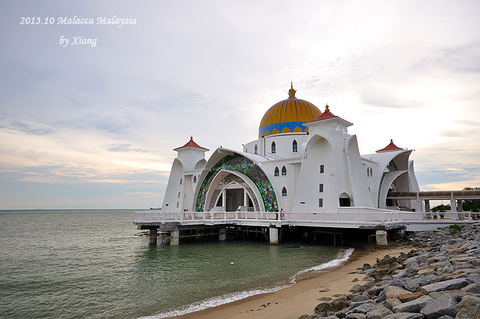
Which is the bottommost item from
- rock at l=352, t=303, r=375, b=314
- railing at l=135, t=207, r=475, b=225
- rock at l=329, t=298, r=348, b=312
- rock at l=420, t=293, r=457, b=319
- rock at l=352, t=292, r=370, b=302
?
rock at l=329, t=298, r=348, b=312

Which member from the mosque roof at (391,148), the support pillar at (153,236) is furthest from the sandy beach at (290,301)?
the mosque roof at (391,148)

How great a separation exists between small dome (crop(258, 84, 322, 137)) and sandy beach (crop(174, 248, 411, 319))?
687 inches

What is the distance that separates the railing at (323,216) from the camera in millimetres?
18172

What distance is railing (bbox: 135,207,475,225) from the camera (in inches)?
715

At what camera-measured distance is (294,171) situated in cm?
2427

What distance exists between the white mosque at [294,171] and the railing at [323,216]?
1335 mm

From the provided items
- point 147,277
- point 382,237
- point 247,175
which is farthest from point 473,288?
point 247,175

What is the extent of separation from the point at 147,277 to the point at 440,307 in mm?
11286

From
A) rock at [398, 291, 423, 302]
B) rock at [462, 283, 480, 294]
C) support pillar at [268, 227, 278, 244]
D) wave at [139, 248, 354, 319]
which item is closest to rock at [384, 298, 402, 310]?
rock at [398, 291, 423, 302]

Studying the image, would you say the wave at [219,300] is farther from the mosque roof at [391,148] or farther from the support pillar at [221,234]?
the mosque roof at [391,148]

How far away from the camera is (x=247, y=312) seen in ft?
27.2

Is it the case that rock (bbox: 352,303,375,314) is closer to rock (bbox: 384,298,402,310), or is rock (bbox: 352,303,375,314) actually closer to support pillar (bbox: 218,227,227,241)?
rock (bbox: 384,298,402,310)

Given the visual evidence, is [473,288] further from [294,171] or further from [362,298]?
[294,171]

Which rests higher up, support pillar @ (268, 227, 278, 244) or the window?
the window
